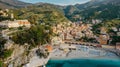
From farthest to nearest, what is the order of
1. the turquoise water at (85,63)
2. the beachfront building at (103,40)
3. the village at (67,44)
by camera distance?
the beachfront building at (103,40) < the turquoise water at (85,63) < the village at (67,44)

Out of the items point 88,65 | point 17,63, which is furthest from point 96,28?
point 17,63

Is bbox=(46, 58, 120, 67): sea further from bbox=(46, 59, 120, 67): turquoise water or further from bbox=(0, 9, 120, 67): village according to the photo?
bbox=(0, 9, 120, 67): village

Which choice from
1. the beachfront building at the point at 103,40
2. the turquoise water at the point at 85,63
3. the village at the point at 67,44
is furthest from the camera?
the beachfront building at the point at 103,40

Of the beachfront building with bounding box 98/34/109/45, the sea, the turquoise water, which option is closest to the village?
the beachfront building with bounding box 98/34/109/45

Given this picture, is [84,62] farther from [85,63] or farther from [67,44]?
[67,44]

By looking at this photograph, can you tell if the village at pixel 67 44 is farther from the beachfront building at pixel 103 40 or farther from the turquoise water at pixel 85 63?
the turquoise water at pixel 85 63

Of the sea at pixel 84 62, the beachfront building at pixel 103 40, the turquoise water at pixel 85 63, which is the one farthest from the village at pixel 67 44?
the turquoise water at pixel 85 63

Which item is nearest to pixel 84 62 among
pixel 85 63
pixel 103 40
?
pixel 85 63

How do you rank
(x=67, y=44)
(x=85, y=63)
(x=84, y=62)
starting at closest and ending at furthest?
(x=85, y=63) → (x=84, y=62) → (x=67, y=44)
